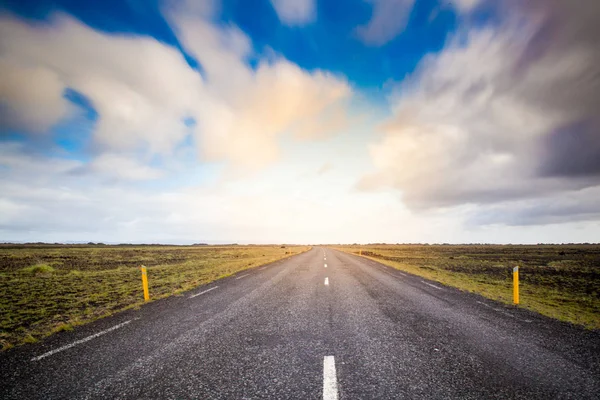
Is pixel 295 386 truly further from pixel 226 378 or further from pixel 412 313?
pixel 412 313

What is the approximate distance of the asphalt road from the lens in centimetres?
344

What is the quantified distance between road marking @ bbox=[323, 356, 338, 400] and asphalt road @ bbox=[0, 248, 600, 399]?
2 cm

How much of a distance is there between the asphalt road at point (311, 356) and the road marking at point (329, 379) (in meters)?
0.02

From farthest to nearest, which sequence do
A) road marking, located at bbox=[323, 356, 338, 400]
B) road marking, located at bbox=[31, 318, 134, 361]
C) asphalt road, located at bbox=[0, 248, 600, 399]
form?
road marking, located at bbox=[31, 318, 134, 361] < asphalt road, located at bbox=[0, 248, 600, 399] < road marking, located at bbox=[323, 356, 338, 400]

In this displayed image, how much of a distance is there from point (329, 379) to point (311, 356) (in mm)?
863

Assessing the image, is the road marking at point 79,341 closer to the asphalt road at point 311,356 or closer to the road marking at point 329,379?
the asphalt road at point 311,356

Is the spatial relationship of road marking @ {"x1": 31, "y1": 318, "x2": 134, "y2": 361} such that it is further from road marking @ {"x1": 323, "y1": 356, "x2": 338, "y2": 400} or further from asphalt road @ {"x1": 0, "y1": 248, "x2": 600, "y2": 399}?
road marking @ {"x1": 323, "y1": 356, "x2": 338, "y2": 400}

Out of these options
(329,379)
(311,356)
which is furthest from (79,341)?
(329,379)

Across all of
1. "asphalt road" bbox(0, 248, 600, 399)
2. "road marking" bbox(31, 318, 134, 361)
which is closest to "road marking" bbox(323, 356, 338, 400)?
"asphalt road" bbox(0, 248, 600, 399)

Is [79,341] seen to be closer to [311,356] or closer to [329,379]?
[311,356]

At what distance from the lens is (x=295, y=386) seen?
345 cm

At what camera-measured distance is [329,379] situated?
11.8 ft

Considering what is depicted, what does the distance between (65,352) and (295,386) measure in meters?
4.57

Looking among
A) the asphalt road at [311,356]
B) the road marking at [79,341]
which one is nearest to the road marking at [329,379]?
the asphalt road at [311,356]
